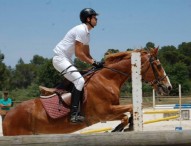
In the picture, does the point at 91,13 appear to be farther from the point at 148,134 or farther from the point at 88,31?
the point at 148,134

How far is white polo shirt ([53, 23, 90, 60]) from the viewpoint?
5.88m

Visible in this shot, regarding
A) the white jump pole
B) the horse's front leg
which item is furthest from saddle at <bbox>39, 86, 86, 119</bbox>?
the white jump pole

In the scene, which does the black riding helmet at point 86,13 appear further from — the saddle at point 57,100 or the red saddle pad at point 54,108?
the red saddle pad at point 54,108

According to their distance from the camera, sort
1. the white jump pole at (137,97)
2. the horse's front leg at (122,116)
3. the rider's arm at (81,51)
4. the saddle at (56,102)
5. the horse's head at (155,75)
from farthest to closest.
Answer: the horse's head at (155,75) → the rider's arm at (81,51) → the saddle at (56,102) → the horse's front leg at (122,116) → the white jump pole at (137,97)

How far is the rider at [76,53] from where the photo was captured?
18.8 feet

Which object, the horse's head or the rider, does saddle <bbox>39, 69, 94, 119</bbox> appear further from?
the horse's head

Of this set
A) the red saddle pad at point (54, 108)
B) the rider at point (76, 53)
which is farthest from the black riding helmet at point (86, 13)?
the red saddle pad at point (54, 108)

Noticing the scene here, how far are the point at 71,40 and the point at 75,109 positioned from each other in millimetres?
1083

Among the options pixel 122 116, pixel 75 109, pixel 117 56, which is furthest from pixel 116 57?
pixel 75 109

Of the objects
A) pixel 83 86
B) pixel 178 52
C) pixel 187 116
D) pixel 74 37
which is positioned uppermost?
pixel 178 52

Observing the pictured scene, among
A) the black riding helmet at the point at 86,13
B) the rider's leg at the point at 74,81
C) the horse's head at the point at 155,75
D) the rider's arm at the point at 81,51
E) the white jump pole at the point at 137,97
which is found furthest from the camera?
the horse's head at the point at 155,75

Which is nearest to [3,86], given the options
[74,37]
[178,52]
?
[178,52]

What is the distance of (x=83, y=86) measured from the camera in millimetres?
5867

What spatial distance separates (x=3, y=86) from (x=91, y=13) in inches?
1918
